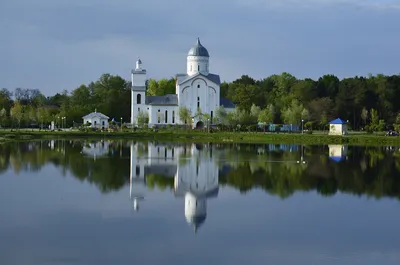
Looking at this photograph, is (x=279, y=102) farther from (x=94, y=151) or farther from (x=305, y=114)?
(x=94, y=151)

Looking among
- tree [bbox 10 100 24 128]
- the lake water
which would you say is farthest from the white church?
the lake water

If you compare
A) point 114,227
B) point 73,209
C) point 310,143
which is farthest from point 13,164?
point 310,143

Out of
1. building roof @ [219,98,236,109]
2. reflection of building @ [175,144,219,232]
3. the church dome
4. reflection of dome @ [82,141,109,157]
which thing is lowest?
reflection of building @ [175,144,219,232]

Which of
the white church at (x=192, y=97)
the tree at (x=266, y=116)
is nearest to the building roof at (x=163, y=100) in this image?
the white church at (x=192, y=97)

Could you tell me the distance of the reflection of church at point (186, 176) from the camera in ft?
50.5

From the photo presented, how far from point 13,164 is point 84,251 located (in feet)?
50.3

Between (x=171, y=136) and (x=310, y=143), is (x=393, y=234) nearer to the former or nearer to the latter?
(x=310, y=143)

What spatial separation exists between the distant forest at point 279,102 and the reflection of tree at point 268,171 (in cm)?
2963

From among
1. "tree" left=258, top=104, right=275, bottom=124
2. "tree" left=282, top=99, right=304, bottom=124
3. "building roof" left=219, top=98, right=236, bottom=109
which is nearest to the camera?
"tree" left=282, top=99, right=304, bottom=124

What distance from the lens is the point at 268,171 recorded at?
2372cm

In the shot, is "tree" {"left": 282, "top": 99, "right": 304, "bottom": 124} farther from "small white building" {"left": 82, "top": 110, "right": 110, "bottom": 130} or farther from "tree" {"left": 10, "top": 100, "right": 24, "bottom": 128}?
"tree" {"left": 10, "top": 100, "right": 24, "bottom": 128}

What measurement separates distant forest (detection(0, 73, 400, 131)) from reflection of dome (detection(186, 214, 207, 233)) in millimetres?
45125

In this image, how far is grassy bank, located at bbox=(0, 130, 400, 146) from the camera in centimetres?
4672

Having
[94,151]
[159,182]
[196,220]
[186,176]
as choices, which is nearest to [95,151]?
[94,151]
